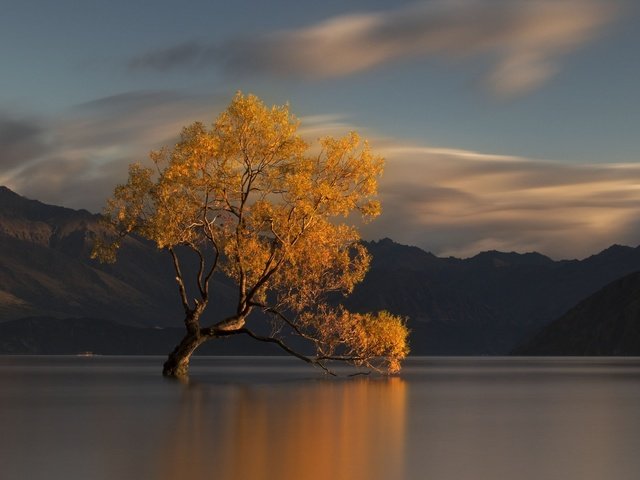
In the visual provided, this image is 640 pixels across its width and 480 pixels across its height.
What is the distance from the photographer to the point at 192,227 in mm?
81875

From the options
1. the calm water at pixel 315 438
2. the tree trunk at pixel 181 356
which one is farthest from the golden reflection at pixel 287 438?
the tree trunk at pixel 181 356

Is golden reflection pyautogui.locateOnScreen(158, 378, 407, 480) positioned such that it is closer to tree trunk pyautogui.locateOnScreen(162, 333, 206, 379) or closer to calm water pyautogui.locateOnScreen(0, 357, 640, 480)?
calm water pyautogui.locateOnScreen(0, 357, 640, 480)

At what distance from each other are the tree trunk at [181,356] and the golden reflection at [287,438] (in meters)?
23.0

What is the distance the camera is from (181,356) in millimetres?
91688

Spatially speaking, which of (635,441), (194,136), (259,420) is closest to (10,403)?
(259,420)

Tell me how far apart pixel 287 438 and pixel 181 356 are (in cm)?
5561

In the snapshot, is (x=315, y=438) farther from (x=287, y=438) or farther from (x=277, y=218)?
(x=277, y=218)

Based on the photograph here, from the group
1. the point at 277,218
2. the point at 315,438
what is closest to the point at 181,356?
the point at 277,218

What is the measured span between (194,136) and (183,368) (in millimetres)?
24456

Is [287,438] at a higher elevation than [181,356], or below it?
below

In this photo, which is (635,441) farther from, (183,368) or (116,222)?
(183,368)

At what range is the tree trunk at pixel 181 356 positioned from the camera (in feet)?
287

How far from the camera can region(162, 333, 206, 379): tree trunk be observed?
287 feet

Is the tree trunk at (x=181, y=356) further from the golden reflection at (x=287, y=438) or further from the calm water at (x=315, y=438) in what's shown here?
the golden reflection at (x=287, y=438)
